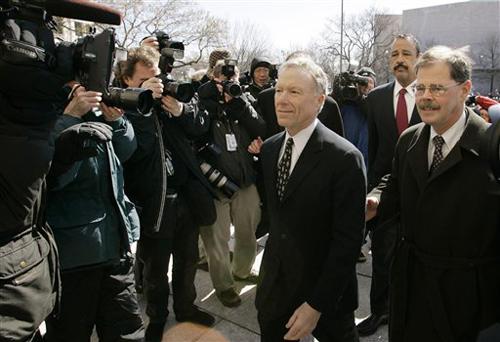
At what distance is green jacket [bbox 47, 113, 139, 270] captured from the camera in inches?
78.1

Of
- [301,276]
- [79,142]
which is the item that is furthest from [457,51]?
[79,142]

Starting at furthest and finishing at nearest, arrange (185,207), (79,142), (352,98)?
(352,98) < (185,207) < (79,142)

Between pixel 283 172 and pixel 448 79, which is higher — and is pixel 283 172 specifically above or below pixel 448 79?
below

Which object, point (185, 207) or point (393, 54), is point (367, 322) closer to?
point (185, 207)

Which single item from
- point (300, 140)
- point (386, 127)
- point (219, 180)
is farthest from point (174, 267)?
point (386, 127)

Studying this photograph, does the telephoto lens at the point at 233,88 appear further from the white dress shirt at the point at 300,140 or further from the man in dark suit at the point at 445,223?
the man in dark suit at the point at 445,223

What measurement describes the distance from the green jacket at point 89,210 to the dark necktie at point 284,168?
85 centimetres

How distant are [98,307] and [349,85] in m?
3.24

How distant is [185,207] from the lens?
2.99m

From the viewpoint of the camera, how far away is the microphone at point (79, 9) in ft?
4.76

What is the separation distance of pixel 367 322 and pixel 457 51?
2.04 metres

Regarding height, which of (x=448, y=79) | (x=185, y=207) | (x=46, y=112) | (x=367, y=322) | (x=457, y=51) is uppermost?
(x=457, y=51)

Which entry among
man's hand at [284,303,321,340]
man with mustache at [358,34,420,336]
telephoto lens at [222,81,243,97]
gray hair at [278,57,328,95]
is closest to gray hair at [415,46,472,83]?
gray hair at [278,57,328,95]

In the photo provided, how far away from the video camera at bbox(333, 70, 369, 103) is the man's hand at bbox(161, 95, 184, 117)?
2123mm
